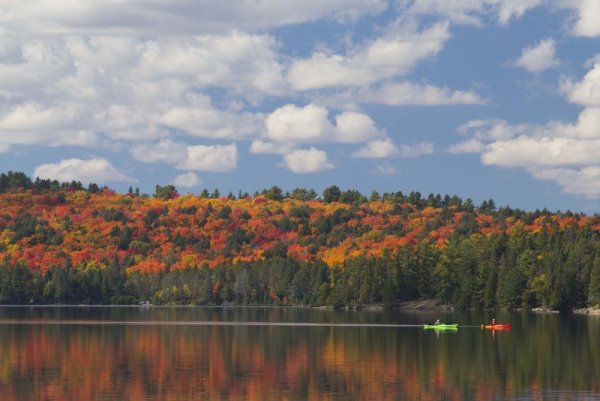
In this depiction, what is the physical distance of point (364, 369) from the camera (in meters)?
95.2

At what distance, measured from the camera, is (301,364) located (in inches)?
3962

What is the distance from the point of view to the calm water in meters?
79.3

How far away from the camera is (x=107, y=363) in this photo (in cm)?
10138

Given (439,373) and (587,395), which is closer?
(587,395)

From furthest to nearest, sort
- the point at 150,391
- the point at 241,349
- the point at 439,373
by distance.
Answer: the point at 241,349 < the point at 439,373 < the point at 150,391

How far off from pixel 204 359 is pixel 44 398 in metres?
31.0

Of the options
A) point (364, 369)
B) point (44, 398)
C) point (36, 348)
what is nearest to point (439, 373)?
point (364, 369)

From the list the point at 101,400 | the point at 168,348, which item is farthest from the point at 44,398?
the point at 168,348

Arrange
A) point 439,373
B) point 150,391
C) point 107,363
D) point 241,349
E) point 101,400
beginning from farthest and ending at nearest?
point 241,349 → point 107,363 → point 439,373 → point 150,391 → point 101,400

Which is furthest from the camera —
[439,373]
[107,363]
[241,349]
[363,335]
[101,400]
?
[363,335]

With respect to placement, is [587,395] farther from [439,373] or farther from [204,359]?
[204,359]

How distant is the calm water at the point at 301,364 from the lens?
7931cm

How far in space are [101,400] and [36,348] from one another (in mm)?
47464

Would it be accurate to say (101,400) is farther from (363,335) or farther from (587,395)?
(363,335)
